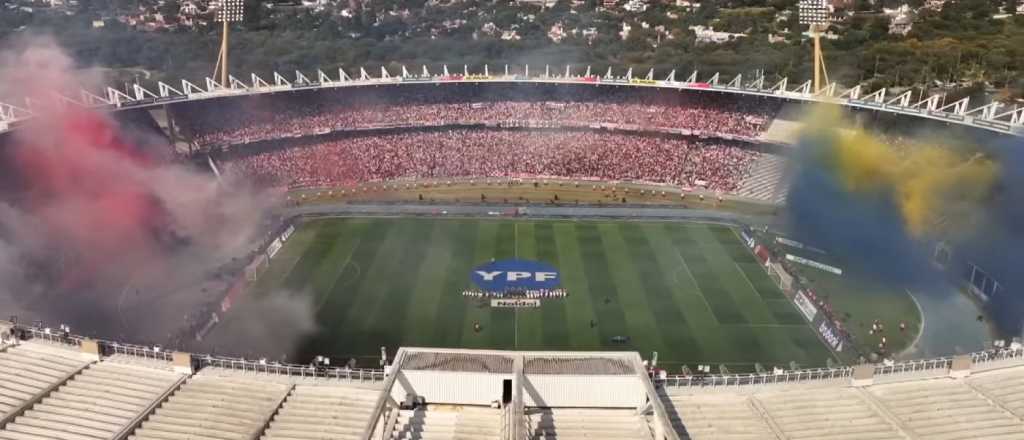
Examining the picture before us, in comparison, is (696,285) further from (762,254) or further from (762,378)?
(762,378)

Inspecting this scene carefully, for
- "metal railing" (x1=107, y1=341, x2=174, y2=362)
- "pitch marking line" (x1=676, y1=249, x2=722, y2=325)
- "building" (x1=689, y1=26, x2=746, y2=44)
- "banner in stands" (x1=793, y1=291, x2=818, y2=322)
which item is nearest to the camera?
"metal railing" (x1=107, y1=341, x2=174, y2=362)

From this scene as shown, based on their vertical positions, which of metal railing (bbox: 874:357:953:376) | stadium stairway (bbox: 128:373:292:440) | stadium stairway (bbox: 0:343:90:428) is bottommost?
metal railing (bbox: 874:357:953:376)

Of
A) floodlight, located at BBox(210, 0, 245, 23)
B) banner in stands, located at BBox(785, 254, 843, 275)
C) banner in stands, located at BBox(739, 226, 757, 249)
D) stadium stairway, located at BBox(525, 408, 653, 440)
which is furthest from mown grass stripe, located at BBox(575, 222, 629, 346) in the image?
floodlight, located at BBox(210, 0, 245, 23)

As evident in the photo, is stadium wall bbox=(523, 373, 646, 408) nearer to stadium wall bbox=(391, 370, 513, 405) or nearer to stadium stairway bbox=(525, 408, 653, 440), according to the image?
stadium stairway bbox=(525, 408, 653, 440)

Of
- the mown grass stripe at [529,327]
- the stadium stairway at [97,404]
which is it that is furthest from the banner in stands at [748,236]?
the stadium stairway at [97,404]

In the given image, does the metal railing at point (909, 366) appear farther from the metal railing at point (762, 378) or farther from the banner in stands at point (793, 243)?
the banner in stands at point (793, 243)

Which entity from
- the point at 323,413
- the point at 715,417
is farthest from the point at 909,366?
the point at 323,413

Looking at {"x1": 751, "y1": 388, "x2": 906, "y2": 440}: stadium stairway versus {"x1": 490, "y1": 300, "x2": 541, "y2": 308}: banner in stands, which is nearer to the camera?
{"x1": 751, "y1": 388, "x2": 906, "y2": 440}: stadium stairway
